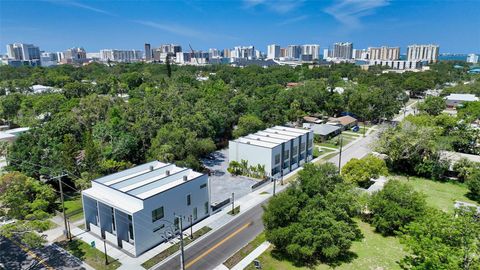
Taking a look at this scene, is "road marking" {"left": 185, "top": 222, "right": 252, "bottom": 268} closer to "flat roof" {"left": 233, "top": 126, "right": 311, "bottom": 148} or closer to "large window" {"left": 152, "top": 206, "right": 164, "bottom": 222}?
"large window" {"left": 152, "top": 206, "right": 164, "bottom": 222}

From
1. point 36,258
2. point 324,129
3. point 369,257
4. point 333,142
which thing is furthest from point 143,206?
point 324,129

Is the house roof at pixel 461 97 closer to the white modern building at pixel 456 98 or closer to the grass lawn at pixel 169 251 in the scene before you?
the white modern building at pixel 456 98

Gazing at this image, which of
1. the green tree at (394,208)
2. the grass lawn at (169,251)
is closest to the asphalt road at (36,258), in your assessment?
the grass lawn at (169,251)

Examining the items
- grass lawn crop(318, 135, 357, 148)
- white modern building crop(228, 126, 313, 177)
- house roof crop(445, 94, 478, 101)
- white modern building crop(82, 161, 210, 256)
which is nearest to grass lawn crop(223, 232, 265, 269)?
white modern building crop(82, 161, 210, 256)

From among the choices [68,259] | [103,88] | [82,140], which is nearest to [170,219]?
[68,259]

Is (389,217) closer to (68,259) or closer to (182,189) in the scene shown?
(182,189)
